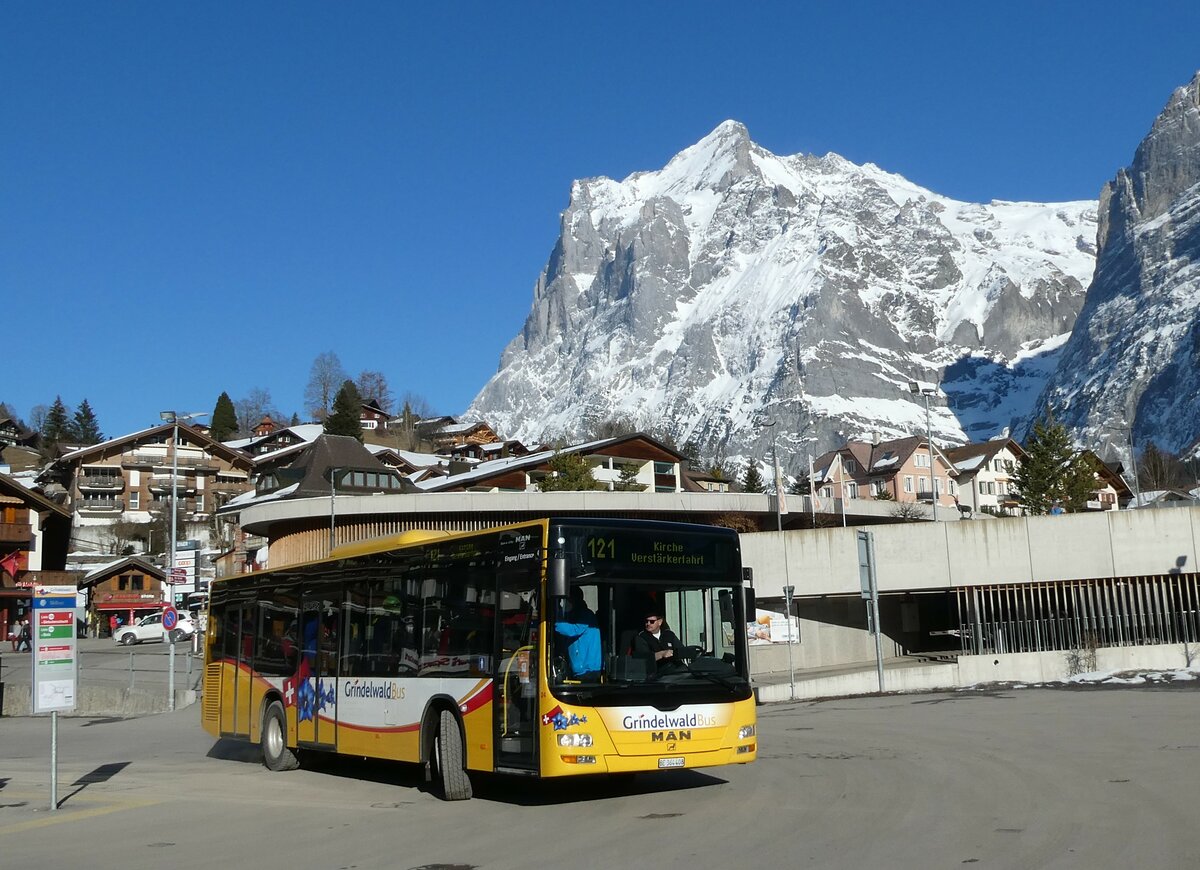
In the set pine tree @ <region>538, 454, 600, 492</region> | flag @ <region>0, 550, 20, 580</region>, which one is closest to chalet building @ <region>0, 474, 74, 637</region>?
flag @ <region>0, 550, 20, 580</region>

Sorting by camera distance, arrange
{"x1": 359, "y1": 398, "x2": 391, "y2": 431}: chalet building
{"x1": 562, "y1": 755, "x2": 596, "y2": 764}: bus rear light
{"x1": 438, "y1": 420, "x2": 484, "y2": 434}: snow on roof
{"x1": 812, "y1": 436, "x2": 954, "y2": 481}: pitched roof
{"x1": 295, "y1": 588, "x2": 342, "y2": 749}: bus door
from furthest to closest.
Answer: {"x1": 438, "y1": 420, "x2": 484, "y2": 434}: snow on roof < {"x1": 359, "y1": 398, "x2": 391, "y2": 431}: chalet building < {"x1": 812, "y1": 436, "x2": 954, "y2": 481}: pitched roof < {"x1": 295, "y1": 588, "x2": 342, "y2": 749}: bus door < {"x1": 562, "y1": 755, "x2": 596, "y2": 764}: bus rear light

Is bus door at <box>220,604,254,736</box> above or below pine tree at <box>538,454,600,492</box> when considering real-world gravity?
below

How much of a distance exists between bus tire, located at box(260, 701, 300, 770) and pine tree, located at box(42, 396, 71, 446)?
139m

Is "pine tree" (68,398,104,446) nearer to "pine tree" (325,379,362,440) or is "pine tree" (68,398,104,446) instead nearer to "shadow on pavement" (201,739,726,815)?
"pine tree" (325,379,362,440)

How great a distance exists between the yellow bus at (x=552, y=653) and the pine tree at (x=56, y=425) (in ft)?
469

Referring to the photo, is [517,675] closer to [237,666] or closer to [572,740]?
[572,740]

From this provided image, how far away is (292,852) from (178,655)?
141ft

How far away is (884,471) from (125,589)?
85.4m

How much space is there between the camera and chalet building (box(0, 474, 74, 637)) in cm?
Result: 6712

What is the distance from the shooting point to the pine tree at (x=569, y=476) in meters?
63.2

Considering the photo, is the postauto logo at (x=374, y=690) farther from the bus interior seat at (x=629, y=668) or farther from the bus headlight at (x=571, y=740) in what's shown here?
the bus interior seat at (x=629, y=668)

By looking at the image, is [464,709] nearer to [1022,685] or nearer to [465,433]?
[1022,685]

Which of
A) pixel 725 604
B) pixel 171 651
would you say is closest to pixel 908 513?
pixel 171 651

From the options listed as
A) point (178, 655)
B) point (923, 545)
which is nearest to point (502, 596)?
point (923, 545)
